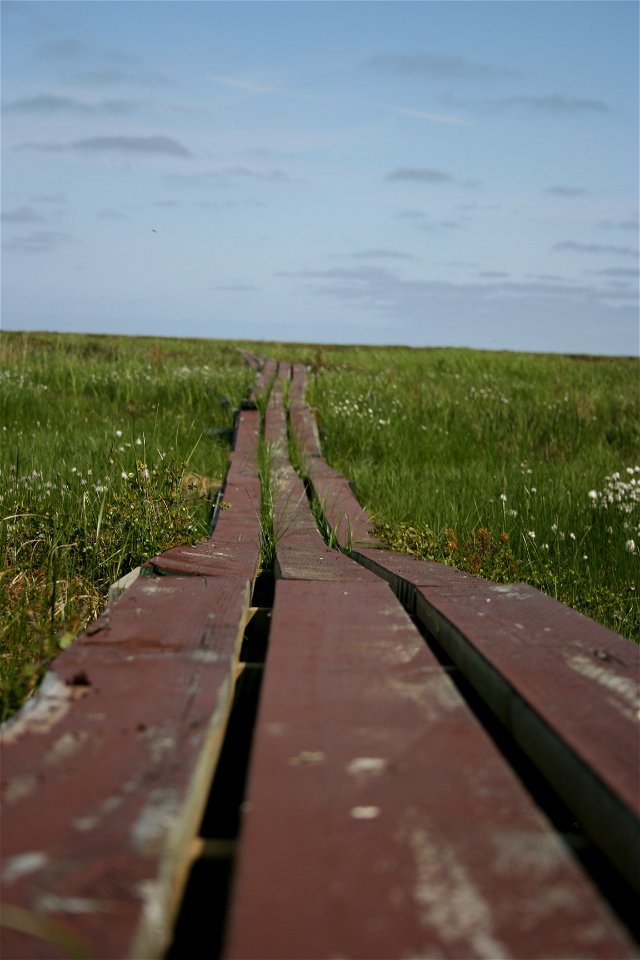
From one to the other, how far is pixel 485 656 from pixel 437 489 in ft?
13.6

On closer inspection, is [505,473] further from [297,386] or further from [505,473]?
[297,386]

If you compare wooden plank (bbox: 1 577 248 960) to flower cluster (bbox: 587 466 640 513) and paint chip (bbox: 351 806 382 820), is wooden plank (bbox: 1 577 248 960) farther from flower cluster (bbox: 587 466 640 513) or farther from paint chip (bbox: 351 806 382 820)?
flower cluster (bbox: 587 466 640 513)

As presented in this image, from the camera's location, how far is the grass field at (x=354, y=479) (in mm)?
4227

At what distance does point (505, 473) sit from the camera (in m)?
7.36

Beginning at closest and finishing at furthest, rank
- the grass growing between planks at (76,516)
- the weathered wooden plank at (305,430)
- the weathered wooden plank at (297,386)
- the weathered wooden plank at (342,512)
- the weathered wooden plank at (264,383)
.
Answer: the grass growing between planks at (76,516) → the weathered wooden plank at (342,512) → the weathered wooden plank at (305,430) → the weathered wooden plank at (264,383) → the weathered wooden plank at (297,386)

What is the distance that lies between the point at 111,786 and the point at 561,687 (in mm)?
1007

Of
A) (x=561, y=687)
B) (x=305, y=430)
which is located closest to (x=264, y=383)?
(x=305, y=430)

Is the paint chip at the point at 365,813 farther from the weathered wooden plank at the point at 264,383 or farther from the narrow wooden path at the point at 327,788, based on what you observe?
the weathered wooden plank at the point at 264,383

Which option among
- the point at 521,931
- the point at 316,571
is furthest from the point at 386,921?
the point at 316,571

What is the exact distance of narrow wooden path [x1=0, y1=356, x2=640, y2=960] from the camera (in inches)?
44.2

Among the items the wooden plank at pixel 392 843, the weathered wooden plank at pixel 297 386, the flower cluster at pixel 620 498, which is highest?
the weathered wooden plank at pixel 297 386

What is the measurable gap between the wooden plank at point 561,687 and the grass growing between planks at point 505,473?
1.73 meters

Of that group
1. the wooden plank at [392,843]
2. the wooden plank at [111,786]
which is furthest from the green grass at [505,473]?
the wooden plank at [392,843]

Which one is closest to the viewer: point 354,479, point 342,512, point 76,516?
point 76,516
